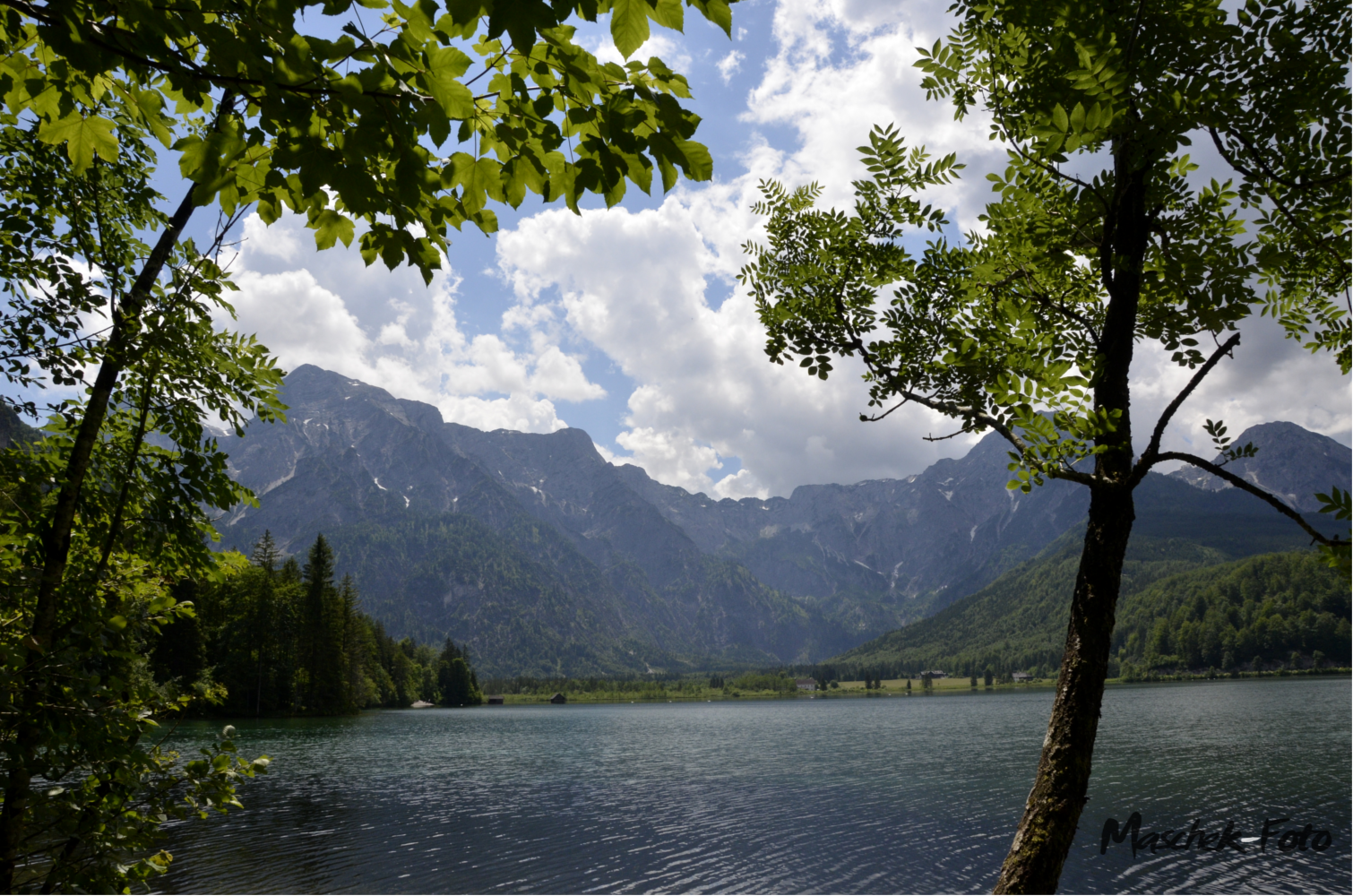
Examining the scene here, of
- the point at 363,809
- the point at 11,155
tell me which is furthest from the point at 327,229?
the point at 363,809

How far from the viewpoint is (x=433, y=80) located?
2.63m

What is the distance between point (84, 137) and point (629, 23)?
2.90m

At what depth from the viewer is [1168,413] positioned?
4352mm

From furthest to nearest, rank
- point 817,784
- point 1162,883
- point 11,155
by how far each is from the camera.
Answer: point 817,784, point 1162,883, point 11,155

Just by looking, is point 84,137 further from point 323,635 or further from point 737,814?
point 323,635

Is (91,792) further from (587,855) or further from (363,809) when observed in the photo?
(363,809)

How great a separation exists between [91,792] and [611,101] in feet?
23.1

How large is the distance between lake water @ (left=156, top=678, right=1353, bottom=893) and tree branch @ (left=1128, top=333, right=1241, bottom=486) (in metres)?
29.8

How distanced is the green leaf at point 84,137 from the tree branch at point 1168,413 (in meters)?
5.76

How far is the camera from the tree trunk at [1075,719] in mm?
3982

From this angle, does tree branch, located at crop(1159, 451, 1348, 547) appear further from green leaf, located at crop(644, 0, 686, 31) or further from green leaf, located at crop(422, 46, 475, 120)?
green leaf, located at crop(422, 46, 475, 120)

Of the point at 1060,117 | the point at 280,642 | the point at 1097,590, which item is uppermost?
the point at 1060,117

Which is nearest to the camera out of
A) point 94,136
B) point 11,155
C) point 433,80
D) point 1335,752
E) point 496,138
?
point 433,80

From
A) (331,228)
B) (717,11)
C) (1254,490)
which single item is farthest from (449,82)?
(1254,490)
